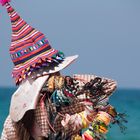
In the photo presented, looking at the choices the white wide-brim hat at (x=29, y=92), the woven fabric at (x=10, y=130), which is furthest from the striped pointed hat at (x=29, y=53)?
the woven fabric at (x=10, y=130)

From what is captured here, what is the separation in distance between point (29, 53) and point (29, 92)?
0.16 m

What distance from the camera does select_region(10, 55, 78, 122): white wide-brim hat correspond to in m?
3.53

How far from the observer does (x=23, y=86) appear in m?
3.61

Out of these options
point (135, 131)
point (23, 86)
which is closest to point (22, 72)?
point (23, 86)

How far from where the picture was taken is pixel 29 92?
356 cm

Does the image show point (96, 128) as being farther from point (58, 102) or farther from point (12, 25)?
point (12, 25)

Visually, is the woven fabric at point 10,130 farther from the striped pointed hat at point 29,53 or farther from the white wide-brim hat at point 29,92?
the striped pointed hat at point 29,53

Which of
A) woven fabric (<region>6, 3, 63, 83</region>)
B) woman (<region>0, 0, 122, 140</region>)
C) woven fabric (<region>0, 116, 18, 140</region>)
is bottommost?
woven fabric (<region>0, 116, 18, 140</region>)

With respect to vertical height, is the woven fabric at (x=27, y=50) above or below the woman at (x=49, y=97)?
above

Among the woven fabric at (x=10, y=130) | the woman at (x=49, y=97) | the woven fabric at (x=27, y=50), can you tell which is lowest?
the woven fabric at (x=10, y=130)

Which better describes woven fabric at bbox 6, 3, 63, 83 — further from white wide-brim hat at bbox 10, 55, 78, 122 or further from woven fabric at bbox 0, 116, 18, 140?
woven fabric at bbox 0, 116, 18, 140

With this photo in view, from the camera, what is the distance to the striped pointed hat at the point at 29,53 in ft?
11.7

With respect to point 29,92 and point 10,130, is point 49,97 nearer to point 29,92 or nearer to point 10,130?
point 29,92

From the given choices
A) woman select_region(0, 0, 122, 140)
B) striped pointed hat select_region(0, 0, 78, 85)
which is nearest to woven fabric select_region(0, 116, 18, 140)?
woman select_region(0, 0, 122, 140)
